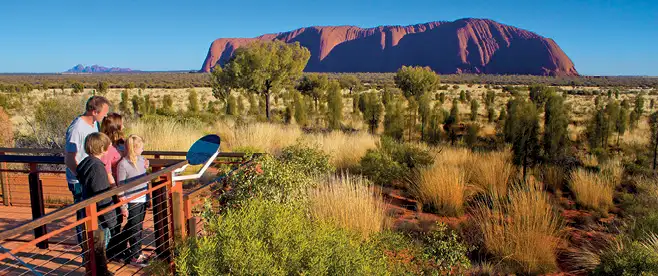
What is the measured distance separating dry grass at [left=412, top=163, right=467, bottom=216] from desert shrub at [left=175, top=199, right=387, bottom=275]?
4732 mm

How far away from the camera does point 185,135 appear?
1166 cm

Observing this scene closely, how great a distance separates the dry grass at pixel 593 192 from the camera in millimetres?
7855

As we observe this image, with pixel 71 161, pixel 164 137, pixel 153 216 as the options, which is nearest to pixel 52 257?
pixel 71 161

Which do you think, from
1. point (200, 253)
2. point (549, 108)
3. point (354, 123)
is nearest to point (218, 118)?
point (354, 123)

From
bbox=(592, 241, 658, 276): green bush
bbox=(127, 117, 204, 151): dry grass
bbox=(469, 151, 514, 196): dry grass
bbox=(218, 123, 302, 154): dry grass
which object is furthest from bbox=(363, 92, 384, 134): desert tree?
bbox=(592, 241, 658, 276): green bush

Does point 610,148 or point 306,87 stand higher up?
point 306,87

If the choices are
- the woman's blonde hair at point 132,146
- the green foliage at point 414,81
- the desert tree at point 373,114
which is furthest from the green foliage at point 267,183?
the green foliage at point 414,81

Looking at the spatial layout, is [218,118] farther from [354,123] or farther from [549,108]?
[549,108]

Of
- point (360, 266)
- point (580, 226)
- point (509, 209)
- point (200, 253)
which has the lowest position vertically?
point (580, 226)

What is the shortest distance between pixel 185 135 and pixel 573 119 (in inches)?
749

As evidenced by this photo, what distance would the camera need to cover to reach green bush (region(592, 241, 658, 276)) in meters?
4.22

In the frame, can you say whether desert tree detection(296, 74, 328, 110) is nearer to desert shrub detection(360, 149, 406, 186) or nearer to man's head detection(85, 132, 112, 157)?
desert shrub detection(360, 149, 406, 186)

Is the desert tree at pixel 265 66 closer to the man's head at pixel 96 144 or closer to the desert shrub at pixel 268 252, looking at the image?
the man's head at pixel 96 144

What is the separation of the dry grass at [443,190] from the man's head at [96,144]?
552cm
